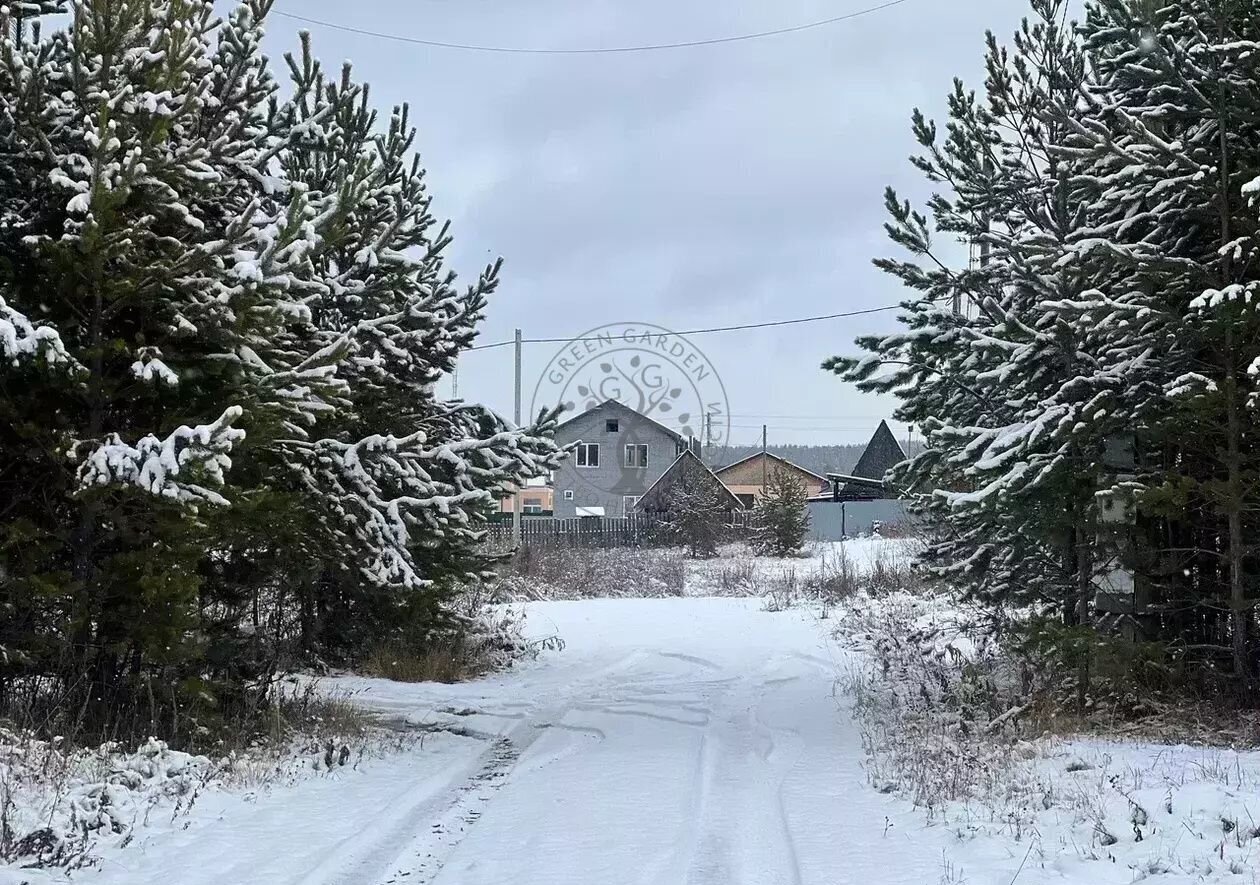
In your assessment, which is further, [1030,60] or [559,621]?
[559,621]

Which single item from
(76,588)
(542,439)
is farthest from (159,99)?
(542,439)

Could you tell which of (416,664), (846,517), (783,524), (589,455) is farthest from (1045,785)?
(589,455)

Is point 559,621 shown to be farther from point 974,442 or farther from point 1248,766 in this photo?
point 1248,766

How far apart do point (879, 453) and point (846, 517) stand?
9.68 metres

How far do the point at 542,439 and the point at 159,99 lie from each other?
5.32m

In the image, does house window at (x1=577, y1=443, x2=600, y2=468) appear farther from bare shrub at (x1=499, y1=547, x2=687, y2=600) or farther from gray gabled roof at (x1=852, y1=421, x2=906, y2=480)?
bare shrub at (x1=499, y1=547, x2=687, y2=600)

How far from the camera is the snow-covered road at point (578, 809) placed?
502 cm

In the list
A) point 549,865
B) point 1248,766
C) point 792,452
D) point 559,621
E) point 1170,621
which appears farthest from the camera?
point 792,452

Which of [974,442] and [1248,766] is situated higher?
[974,442]

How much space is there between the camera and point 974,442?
858 cm

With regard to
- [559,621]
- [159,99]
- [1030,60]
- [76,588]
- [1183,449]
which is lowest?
[559,621]

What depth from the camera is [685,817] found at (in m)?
6.04

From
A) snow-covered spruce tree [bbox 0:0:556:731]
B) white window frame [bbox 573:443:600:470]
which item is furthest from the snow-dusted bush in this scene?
white window frame [bbox 573:443:600:470]

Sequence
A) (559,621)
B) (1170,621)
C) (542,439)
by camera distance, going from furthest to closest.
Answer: (559,621)
(542,439)
(1170,621)
